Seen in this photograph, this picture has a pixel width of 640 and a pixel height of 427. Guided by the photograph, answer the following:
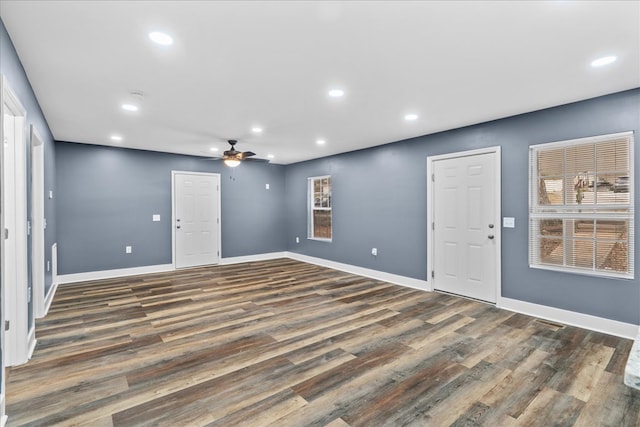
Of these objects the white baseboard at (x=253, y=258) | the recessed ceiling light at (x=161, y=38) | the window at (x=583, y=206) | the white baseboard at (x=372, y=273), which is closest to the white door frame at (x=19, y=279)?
the recessed ceiling light at (x=161, y=38)

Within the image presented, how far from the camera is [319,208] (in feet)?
24.0

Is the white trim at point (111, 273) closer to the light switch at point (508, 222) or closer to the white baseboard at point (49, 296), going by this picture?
the white baseboard at point (49, 296)

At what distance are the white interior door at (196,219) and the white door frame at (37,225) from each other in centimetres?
291

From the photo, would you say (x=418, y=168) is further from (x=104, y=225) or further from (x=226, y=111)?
(x=104, y=225)

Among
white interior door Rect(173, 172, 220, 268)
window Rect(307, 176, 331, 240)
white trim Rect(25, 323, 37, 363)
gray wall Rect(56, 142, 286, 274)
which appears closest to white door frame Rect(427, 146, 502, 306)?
window Rect(307, 176, 331, 240)

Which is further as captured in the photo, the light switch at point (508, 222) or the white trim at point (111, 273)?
the white trim at point (111, 273)

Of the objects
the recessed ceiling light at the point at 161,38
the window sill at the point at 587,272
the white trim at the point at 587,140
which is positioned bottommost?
the window sill at the point at 587,272

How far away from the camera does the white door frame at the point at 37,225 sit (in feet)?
10.6

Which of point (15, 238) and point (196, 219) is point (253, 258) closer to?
point (196, 219)

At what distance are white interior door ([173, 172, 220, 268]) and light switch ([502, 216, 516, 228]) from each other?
18.3 ft

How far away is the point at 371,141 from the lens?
546 centimetres

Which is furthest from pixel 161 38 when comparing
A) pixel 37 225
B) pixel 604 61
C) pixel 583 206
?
pixel 583 206

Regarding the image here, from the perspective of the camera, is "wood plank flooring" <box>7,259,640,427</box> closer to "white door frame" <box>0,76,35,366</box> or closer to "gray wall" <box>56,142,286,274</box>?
"white door frame" <box>0,76,35,366</box>

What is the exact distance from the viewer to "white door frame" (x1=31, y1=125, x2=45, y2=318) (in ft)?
10.6
